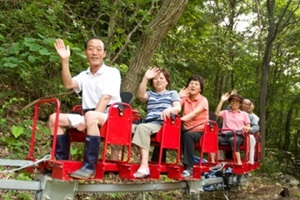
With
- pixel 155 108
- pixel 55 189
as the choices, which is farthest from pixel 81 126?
pixel 155 108

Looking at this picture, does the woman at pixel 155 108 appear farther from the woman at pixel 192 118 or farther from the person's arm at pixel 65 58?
the person's arm at pixel 65 58

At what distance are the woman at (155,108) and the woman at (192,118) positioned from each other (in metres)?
0.54

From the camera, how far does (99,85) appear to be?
471 cm

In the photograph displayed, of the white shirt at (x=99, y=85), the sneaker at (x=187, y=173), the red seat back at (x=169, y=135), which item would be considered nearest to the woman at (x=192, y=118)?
the sneaker at (x=187, y=173)

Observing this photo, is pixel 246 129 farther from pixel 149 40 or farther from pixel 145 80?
pixel 145 80

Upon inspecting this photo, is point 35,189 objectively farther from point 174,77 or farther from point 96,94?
point 174,77

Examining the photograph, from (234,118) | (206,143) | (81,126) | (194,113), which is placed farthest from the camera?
(234,118)

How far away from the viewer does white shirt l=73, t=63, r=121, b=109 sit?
183 inches

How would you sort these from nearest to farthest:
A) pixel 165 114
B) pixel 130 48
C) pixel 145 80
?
pixel 165 114 < pixel 145 80 < pixel 130 48

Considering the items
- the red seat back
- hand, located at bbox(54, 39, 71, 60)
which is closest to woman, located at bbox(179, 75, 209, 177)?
the red seat back

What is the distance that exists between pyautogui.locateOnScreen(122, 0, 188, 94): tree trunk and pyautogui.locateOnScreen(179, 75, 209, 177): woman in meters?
0.81

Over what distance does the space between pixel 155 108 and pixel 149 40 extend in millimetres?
1405

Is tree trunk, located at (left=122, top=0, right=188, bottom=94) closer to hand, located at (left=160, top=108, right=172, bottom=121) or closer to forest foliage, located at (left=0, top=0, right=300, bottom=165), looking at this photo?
forest foliage, located at (left=0, top=0, right=300, bottom=165)

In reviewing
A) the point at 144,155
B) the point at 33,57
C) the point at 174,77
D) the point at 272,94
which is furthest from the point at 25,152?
the point at 272,94
